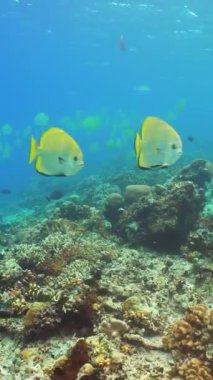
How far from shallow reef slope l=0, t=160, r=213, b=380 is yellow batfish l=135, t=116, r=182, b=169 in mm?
1923

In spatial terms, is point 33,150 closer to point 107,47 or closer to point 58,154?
point 58,154

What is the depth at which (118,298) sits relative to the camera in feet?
22.3

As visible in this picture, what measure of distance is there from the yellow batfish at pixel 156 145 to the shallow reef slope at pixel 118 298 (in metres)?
1.92

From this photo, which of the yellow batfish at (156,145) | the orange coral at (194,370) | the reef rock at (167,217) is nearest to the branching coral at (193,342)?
the orange coral at (194,370)

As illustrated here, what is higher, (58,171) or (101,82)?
(58,171)

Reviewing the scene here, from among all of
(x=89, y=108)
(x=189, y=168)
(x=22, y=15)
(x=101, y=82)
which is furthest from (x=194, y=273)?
(x=89, y=108)

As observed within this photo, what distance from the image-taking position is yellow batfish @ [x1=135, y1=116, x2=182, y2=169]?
5445 millimetres

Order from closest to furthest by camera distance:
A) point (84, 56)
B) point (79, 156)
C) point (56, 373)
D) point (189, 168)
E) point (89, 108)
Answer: point (56, 373) < point (79, 156) < point (189, 168) < point (84, 56) < point (89, 108)

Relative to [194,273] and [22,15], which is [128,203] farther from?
[22,15]

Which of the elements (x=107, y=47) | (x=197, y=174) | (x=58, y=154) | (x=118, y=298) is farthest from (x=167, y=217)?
(x=107, y=47)

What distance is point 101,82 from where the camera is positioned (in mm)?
90188

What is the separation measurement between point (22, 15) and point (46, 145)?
1447 inches

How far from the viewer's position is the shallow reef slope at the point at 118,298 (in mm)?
4785

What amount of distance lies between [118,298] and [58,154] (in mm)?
2498
